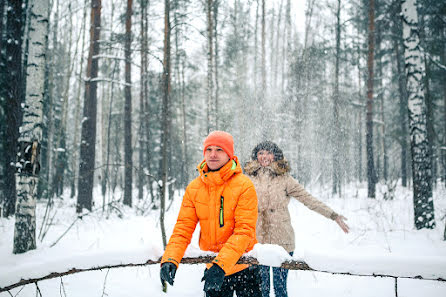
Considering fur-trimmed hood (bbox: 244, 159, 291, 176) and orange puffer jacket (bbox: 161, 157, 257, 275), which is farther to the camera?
fur-trimmed hood (bbox: 244, 159, 291, 176)

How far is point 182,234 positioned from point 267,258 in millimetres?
661

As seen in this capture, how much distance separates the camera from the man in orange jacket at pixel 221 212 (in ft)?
6.05

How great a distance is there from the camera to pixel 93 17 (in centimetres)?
923

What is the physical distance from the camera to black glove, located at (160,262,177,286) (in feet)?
5.26

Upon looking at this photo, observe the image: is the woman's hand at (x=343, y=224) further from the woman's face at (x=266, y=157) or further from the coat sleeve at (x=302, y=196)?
the woman's face at (x=266, y=157)

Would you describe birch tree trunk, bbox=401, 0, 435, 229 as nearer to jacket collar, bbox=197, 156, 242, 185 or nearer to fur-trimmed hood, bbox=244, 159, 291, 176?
fur-trimmed hood, bbox=244, 159, 291, 176

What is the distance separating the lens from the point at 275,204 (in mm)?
2930

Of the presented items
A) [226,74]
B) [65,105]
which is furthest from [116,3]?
[226,74]

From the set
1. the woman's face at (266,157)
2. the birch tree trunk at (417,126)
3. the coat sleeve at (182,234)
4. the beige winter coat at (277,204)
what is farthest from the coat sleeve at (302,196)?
the birch tree trunk at (417,126)

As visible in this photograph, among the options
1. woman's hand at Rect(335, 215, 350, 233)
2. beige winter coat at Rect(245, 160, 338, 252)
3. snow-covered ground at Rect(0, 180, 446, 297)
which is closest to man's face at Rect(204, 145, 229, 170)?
snow-covered ground at Rect(0, 180, 446, 297)

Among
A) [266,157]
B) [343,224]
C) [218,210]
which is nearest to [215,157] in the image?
[218,210]

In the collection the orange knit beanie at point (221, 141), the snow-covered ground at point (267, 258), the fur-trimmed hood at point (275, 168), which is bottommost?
the snow-covered ground at point (267, 258)

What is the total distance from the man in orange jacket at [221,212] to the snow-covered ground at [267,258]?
0.18 metres

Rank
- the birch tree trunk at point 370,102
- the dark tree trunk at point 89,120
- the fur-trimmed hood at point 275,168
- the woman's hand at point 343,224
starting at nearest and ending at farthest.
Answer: the woman's hand at point 343,224
the fur-trimmed hood at point 275,168
the dark tree trunk at point 89,120
the birch tree trunk at point 370,102
